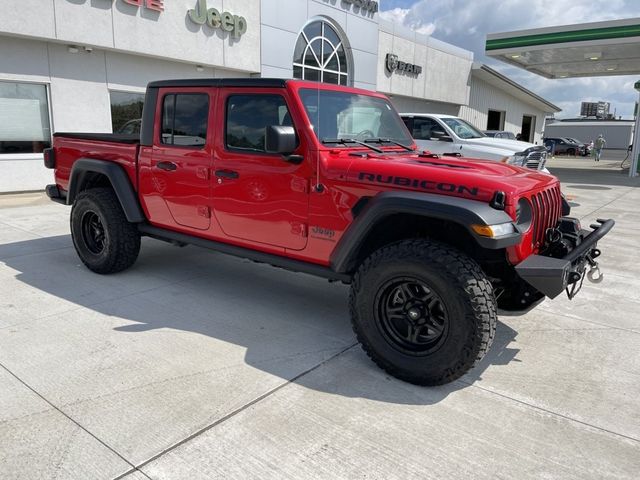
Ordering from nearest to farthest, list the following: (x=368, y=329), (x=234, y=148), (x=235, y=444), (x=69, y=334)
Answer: (x=235, y=444) < (x=368, y=329) < (x=69, y=334) < (x=234, y=148)

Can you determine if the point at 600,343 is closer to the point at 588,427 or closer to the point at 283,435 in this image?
the point at 588,427

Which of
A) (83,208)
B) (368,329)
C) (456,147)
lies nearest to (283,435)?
(368,329)

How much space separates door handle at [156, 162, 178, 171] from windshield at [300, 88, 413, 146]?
140 cm

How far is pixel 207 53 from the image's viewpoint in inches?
508

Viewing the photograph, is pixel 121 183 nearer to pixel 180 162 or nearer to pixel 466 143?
pixel 180 162

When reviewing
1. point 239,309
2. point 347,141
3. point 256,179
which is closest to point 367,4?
point 347,141

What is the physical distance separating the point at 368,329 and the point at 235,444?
1103 mm

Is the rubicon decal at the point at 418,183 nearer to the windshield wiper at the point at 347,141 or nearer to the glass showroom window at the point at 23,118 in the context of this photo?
the windshield wiper at the point at 347,141

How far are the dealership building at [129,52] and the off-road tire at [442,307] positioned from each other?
804 cm

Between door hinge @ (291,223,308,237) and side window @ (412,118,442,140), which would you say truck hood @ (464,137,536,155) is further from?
door hinge @ (291,223,308,237)

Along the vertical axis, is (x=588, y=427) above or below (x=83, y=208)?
below

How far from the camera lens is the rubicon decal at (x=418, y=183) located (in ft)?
9.50

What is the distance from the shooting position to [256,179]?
148 inches

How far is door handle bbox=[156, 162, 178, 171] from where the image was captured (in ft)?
14.2
